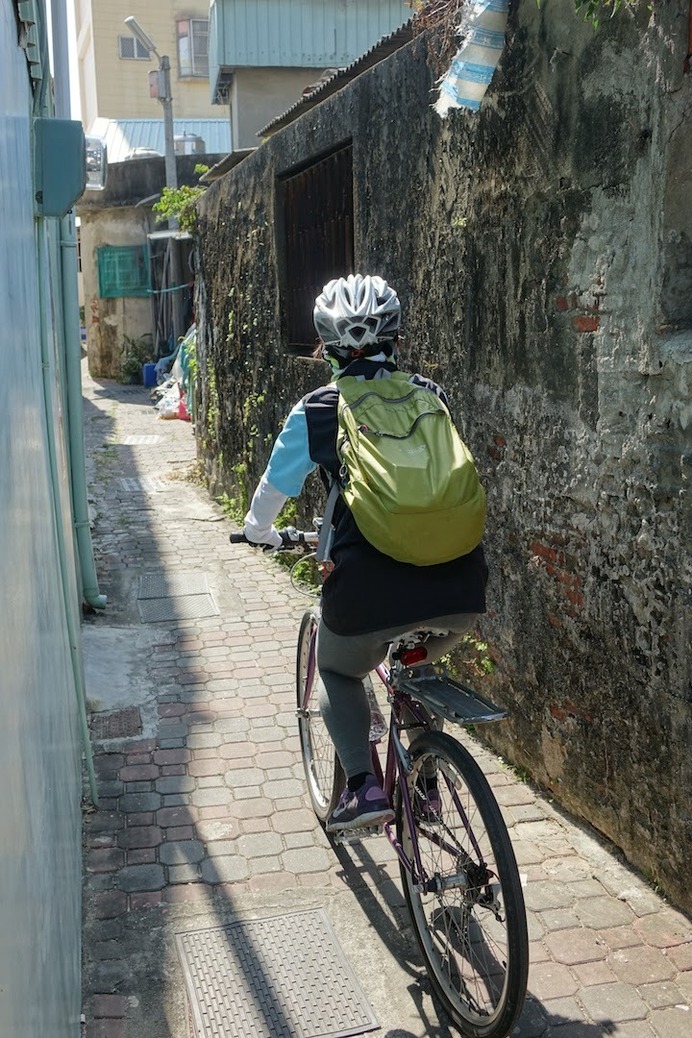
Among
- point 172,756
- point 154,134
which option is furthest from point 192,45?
point 172,756

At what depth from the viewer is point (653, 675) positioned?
3.53 m

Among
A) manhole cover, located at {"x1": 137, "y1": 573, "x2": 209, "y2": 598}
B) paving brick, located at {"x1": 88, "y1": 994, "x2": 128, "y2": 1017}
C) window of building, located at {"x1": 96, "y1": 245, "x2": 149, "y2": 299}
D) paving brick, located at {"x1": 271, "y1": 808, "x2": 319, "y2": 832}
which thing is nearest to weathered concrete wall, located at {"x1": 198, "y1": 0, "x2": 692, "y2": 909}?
paving brick, located at {"x1": 271, "y1": 808, "x2": 319, "y2": 832}

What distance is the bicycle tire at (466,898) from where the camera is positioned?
2797mm

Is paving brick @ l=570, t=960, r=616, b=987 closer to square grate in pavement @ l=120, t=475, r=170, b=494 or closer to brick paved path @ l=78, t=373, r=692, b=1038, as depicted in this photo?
brick paved path @ l=78, t=373, r=692, b=1038

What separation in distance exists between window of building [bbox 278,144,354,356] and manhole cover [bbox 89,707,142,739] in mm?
3109

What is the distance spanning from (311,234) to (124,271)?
15805mm

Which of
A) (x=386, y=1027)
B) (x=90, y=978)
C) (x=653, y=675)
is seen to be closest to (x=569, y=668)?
A: (x=653, y=675)

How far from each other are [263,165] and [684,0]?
5554 millimetres

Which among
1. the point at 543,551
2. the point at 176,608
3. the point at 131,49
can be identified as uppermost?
the point at 131,49

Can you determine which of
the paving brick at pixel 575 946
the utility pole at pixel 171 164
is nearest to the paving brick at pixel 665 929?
the paving brick at pixel 575 946

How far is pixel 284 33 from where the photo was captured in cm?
1898

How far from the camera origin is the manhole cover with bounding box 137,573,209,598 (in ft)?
Answer: 24.5

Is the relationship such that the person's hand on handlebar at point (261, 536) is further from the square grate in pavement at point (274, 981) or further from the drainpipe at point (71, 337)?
the drainpipe at point (71, 337)

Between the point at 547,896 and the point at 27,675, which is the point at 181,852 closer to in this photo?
the point at 547,896
